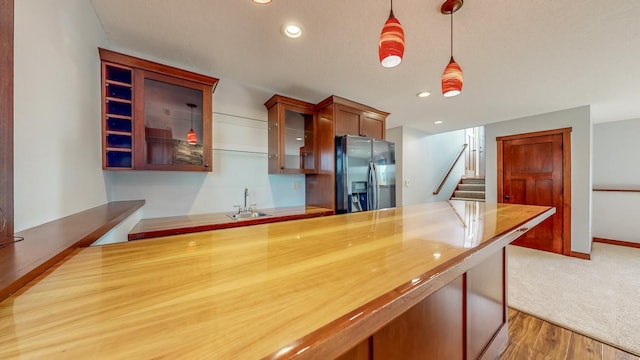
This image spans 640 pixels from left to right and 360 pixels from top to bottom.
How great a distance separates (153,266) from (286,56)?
6.57 ft

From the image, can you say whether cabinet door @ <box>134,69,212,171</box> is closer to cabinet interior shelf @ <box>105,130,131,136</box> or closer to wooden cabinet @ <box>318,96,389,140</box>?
cabinet interior shelf @ <box>105,130,131,136</box>

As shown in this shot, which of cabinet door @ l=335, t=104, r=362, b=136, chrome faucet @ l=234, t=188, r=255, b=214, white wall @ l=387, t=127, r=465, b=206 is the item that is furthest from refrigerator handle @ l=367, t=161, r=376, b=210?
white wall @ l=387, t=127, r=465, b=206

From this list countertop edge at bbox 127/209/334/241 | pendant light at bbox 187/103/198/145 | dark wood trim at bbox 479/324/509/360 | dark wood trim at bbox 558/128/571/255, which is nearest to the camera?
dark wood trim at bbox 479/324/509/360

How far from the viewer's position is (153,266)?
0.63 metres

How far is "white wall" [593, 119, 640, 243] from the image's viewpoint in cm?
403

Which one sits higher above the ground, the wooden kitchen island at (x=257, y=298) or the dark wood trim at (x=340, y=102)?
the dark wood trim at (x=340, y=102)

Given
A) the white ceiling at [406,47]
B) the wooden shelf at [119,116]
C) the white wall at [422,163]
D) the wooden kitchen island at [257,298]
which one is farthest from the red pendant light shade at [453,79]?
the white wall at [422,163]

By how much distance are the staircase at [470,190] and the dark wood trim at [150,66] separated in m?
6.06

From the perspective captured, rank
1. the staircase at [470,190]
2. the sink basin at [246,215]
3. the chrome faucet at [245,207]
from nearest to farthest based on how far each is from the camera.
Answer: the sink basin at [246,215], the chrome faucet at [245,207], the staircase at [470,190]

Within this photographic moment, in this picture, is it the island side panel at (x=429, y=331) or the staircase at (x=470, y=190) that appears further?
the staircase at (x=470, y=190)

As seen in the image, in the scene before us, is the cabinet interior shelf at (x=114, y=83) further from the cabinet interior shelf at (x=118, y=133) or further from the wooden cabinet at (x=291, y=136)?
the wooden cabinet at (x=291, y=136)

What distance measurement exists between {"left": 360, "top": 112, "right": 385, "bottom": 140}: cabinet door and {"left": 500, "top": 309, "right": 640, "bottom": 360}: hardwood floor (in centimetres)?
245

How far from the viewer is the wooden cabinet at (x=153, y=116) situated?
5.83ft

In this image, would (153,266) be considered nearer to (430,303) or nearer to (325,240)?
(325,240)
